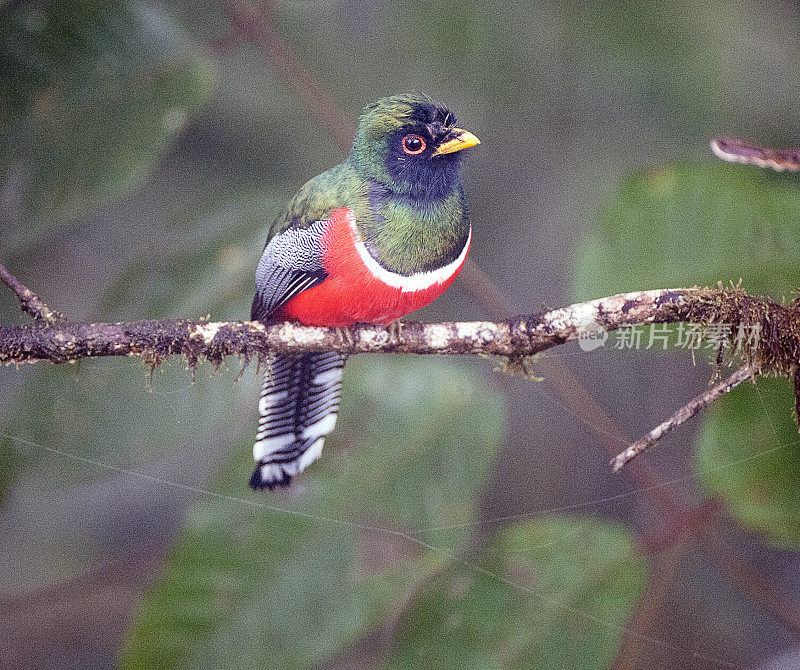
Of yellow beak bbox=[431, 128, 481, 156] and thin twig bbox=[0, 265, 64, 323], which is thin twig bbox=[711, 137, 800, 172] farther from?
thin twig bbox=[0, 265, 64, 323]

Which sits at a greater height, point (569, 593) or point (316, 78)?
point (316, 78)

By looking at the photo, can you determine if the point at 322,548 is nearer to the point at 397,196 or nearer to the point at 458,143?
the point at 397,196

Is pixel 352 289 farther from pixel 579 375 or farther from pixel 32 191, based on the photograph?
pixel 32 191

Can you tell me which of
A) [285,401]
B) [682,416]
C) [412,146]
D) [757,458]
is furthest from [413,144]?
[757,458]

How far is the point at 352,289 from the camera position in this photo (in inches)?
46.2

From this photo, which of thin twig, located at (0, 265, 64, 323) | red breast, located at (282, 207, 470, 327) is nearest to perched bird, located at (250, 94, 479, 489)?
red breast, located at (282, 207, 470, 327)

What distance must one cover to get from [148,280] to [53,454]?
1.07 feet

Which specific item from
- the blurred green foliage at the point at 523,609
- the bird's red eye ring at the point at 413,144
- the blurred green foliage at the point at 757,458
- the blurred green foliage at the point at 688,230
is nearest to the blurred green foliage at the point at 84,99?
the bird's red eye ring at the point at 413,144

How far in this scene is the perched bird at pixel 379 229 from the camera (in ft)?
3.84

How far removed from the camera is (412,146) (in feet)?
3.89

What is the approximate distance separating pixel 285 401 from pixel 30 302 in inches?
16.3

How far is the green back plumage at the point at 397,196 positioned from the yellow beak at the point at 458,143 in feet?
0.08

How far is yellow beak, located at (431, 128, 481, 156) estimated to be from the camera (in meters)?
1.16

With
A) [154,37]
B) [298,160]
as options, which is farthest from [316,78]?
[154,37]
